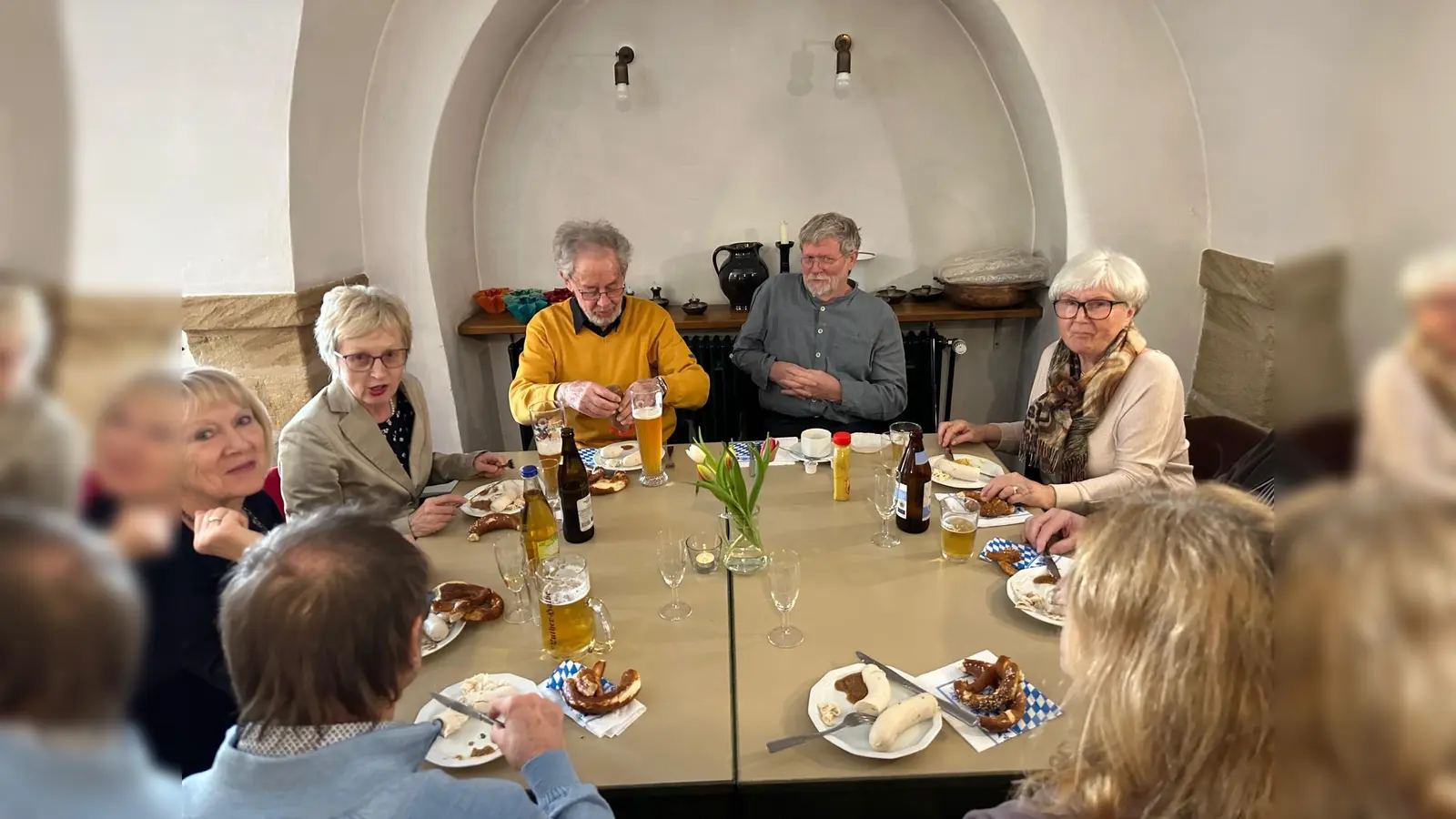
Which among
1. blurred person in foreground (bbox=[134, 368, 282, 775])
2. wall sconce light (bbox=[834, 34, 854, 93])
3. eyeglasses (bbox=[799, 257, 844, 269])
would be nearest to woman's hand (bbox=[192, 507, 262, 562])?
blurred person in foreground (bbox=[134, 368, 282, 775])

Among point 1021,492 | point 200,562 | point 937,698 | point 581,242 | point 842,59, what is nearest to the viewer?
point 200,562

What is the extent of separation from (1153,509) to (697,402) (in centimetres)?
197

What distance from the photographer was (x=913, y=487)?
178 centimetres

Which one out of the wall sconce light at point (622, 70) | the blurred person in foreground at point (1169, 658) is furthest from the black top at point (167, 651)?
the wall sconce light at point (622, 70)

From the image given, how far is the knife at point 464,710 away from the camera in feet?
3.95

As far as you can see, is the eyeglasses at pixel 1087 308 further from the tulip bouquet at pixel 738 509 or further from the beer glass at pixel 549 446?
the beer glass at pixel 549 446

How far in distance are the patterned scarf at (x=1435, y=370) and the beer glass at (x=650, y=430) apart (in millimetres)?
2006

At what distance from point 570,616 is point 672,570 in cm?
23

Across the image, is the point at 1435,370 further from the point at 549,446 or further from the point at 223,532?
the point at 549,446

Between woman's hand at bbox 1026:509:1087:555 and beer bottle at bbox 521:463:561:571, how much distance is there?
1.08 meters

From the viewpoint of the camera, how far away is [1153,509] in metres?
0.85

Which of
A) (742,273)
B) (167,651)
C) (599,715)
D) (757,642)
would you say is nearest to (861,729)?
(757,642)

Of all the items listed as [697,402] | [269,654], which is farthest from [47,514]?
[697,402]

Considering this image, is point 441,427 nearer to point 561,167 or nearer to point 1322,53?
point 561,167
